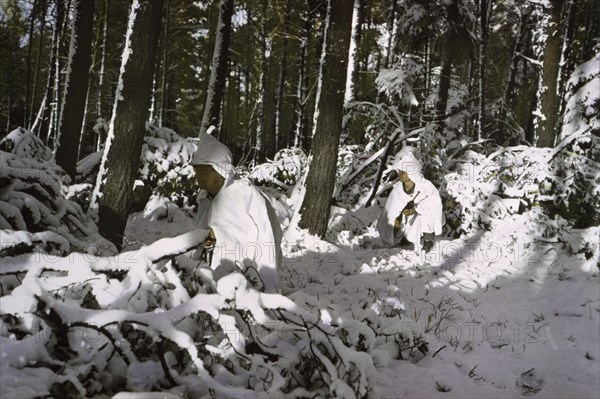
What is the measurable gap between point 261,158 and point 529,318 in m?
18.5

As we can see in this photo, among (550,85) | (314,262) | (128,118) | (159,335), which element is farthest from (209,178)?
(550,85)

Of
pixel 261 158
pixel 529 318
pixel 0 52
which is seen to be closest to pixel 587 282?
pixel 529 318

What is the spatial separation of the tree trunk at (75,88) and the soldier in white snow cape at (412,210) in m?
6.54

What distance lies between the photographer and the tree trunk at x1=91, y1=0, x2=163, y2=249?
16.2 feet

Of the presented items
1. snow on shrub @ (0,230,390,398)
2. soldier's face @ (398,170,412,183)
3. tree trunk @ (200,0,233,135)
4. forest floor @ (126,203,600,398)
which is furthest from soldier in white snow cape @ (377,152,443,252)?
snow on shrub @ (0,230,390,398)

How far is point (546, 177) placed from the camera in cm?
794

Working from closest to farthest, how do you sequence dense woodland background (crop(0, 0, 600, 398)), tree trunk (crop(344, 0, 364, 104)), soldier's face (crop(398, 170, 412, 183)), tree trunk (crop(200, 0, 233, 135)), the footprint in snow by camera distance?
dense woodland background (crop(0, 0, 600, 398)) < the footprint in snow < soldier's face (crop(398, 170, 412, 183)) < tree trunk (crop(200, 0, 233, 135)) < tree trunk (crop(344, 0, 364, 104))

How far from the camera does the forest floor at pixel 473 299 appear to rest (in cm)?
322

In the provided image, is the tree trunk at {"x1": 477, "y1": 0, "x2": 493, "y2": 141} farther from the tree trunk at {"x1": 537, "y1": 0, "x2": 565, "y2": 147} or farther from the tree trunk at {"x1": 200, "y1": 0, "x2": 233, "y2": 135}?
the tree trunk at {"x1": 200, "y1": 0, "x2": 233, "y2": 135}

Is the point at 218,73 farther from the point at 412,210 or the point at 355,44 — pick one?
the point at 412,210

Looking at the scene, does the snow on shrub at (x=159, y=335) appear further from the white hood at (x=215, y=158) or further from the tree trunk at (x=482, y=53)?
the tree trunk at (x=482, y=53)

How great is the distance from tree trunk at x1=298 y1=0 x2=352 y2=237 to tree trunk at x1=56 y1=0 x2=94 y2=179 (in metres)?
5.08

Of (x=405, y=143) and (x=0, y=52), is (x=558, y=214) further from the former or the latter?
(x=0, y=52)

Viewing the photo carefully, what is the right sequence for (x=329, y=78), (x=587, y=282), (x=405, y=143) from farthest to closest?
(x=405, y=143), (x=329, y=78), (x=587, y=282)
